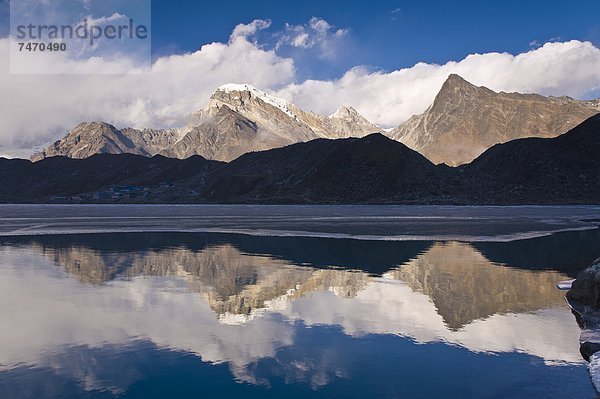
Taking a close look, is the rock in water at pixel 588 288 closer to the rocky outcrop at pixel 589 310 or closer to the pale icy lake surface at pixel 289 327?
the rocky outcrop at pixel 589 310

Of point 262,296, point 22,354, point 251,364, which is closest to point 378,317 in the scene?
point 262,296

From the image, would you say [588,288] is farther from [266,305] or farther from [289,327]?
[266,305]

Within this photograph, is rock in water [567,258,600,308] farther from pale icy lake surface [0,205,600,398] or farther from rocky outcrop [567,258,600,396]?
pale icy lake surface [0,205,600,398]

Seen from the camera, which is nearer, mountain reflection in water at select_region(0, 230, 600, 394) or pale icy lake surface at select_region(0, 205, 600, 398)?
pale icy lake surface at select_region(0, 205, 600, 398)

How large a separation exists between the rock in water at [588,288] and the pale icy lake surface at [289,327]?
2.97 feet

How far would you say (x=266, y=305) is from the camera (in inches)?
792

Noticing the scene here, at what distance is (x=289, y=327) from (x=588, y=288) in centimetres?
1120

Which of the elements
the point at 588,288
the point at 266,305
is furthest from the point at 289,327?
the point at 588,288

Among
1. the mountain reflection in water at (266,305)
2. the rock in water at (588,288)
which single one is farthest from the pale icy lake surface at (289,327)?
the rock in water at (588,288)

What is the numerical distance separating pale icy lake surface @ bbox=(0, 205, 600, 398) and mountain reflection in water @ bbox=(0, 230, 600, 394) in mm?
76

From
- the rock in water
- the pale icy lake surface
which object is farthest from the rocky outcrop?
the pale icy lake surface

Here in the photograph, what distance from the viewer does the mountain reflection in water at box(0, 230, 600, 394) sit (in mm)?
14156

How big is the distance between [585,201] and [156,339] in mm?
179416

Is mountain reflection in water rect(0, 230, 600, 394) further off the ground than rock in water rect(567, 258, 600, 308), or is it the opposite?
rock in water rect(567, 258, 600, 308)
